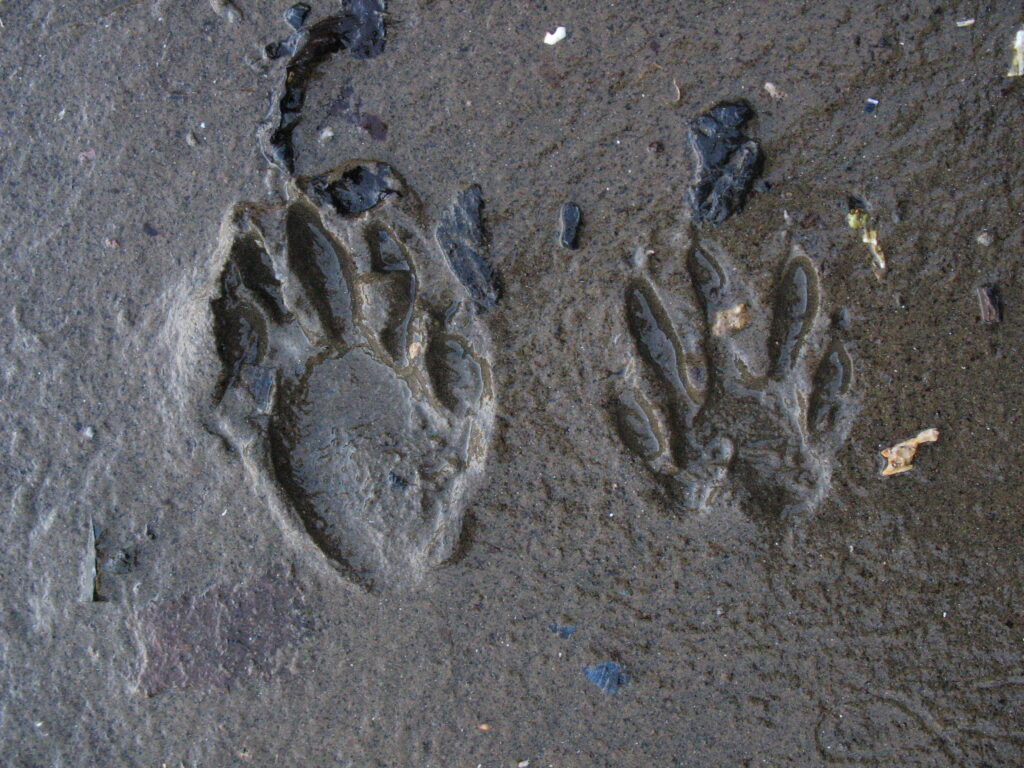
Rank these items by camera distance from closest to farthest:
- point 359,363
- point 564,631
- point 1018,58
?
point 1018,58
point 564,631
point 359,363

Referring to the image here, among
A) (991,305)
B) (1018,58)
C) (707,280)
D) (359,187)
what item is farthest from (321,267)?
(1018,58)

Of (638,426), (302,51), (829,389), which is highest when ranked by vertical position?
(302,51)

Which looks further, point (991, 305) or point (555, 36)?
point (555, 36)

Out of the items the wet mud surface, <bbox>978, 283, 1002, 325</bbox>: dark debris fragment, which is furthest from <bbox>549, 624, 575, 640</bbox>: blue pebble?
<bbox>978, 283, 1002, 325</bbox>: dark debris fragment

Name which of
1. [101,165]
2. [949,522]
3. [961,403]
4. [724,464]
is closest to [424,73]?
[101,165]

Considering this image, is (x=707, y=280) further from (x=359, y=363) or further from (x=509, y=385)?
(x=359, y=363)

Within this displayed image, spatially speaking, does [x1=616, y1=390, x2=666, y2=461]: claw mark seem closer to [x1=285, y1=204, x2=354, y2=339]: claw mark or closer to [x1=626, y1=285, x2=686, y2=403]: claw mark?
[x1=626, y1=285, x2=686, y2=403]: claw mark

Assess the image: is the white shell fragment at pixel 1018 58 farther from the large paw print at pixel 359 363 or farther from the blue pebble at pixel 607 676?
the blue pebble at pixel 607 676
